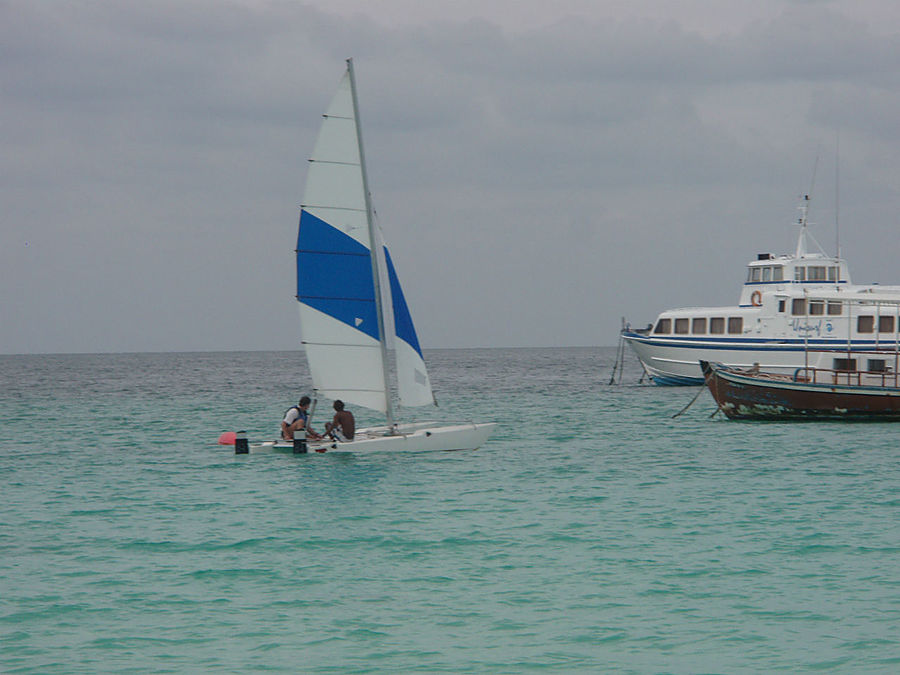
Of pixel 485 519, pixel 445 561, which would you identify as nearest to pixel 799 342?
pixel 485 519

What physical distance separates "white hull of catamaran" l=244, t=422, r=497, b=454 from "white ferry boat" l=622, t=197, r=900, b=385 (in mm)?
28059

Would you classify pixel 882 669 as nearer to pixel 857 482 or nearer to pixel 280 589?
pixel 280 589

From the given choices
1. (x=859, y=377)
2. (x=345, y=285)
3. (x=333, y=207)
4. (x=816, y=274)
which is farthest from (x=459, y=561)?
(x=816, y=274)

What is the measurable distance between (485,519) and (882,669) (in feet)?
33.0

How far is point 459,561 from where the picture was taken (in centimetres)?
1778

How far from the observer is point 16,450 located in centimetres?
3678

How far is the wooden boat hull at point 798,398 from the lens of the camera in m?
39.3

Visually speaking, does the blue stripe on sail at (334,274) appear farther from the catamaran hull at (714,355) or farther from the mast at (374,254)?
the catamaran hull at (714,355)

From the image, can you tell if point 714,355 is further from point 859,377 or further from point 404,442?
point 404,442

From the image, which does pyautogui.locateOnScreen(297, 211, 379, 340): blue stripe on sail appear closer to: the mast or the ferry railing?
the mast

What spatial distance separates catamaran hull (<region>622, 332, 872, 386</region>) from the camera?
55.6 m

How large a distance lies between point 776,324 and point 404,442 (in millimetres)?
34196

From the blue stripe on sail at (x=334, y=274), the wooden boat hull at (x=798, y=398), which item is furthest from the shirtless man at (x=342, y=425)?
the wooden boat hull at (x=798, y=398)

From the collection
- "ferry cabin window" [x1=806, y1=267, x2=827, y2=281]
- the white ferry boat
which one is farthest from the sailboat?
"ferry cabin window" [x1=806, y1=267, x2=827, y2=281]
